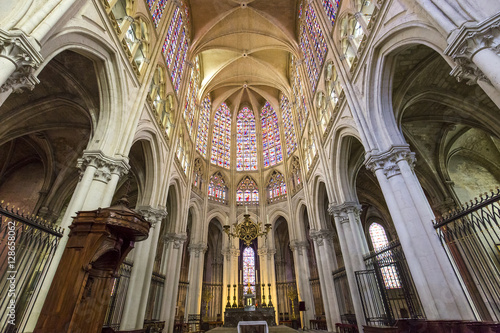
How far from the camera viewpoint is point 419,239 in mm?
6668

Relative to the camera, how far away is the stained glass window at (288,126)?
2251 cm

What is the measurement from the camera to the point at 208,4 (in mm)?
19938

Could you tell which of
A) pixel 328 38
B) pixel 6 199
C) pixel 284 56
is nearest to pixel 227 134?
pixel 284 56

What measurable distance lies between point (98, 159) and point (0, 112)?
6.82 metres

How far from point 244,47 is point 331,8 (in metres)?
11.9

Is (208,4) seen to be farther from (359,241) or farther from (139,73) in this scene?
(359,241)

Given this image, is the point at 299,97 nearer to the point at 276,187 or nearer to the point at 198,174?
the point at 276,187

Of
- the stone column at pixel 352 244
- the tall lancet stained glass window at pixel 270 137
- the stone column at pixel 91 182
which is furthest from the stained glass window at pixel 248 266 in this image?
the stone column at pixel 91 182

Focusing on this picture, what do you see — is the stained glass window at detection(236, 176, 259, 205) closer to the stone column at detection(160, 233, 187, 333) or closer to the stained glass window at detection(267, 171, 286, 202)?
the stained glass window at detection(267, 171, 286, 202)

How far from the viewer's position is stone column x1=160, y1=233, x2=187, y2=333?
1362cm

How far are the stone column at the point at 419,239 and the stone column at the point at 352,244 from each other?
13.6 ft

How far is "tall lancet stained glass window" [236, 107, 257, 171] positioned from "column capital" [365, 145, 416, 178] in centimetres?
1717

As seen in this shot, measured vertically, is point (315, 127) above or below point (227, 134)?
below

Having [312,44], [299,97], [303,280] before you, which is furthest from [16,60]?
[303,280]
